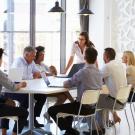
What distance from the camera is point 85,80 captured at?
482 cm

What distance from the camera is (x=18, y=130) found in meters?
4.77

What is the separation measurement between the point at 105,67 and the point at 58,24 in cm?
352

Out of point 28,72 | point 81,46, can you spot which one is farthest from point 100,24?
point 28,72

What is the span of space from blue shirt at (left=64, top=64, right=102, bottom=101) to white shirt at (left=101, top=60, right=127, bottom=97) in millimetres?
445

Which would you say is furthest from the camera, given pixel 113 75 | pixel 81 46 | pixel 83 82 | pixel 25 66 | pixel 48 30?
pixel 48 30

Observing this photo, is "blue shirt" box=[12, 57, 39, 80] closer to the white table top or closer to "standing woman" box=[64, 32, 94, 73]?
the white table top

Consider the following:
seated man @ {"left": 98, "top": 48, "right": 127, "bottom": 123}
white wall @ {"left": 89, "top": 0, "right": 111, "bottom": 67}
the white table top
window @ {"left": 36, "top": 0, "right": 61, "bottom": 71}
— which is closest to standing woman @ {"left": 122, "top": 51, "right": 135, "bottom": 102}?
seated man @ {"left": 98, "top": 48, "right": 127, "bottom": 123}

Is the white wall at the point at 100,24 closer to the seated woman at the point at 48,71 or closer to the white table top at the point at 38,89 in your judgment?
the seated woman at the point at 48,71

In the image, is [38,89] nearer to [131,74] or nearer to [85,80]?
[85,80]

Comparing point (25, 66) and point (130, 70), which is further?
point (130, 70)

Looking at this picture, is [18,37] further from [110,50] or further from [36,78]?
[110,50]

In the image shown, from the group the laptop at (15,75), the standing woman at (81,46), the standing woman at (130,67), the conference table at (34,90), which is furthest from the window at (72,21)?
the laptop at (15,75)

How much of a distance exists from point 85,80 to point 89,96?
0.25 meters

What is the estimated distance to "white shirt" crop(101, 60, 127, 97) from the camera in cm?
534
